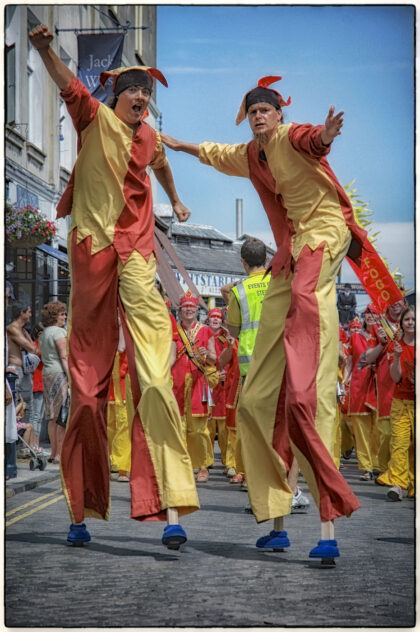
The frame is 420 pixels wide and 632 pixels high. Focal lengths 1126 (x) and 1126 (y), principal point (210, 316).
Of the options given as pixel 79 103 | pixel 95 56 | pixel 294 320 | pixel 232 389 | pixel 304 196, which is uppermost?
pixel 95 56

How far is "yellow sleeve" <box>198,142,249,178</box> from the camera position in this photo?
240 inches

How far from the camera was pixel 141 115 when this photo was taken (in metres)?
5.94

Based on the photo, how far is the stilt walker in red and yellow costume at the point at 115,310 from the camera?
5.77m

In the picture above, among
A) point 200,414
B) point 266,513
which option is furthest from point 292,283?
point 200,414

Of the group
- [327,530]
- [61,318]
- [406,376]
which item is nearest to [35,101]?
[61,318]

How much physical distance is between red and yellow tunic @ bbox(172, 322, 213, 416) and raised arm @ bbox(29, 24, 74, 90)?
5720mm

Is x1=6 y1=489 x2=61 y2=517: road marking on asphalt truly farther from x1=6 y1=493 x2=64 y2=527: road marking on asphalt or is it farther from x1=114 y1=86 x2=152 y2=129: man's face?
x1=114 y1=86 x2=152 y2=129: man's face

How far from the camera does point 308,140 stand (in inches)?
220

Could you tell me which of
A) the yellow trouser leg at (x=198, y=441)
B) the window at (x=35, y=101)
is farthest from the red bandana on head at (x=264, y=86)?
the yellow trouser leg at (x=198, y=441)

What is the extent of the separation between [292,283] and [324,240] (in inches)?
10.8

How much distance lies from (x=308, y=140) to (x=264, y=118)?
376 mm

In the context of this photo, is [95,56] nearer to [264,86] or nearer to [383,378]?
[383,378]

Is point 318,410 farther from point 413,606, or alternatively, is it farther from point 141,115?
point 141,115

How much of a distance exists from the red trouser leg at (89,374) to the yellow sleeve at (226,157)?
775 millimetres
